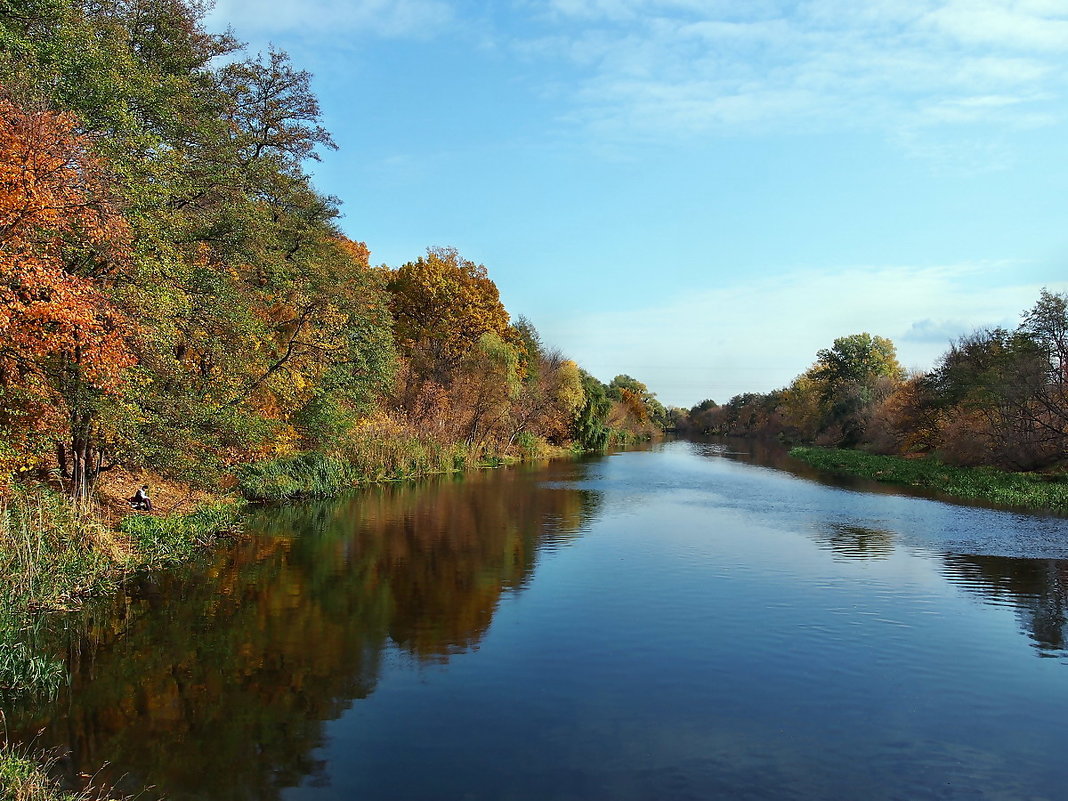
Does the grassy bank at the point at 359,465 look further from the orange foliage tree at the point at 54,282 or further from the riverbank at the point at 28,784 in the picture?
the riverbank at the point at 28,784

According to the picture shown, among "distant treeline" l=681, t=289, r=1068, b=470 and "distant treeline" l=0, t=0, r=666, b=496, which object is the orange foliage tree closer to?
"distant treeline" l=0, t=0, r=666, b=496

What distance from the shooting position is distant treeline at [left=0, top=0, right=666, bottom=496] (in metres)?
12.0

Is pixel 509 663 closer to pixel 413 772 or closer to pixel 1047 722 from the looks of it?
pixel 413 772

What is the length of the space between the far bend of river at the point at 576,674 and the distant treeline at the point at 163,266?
367 cm

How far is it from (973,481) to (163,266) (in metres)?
37.7

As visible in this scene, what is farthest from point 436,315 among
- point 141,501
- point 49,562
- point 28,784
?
point 28,784

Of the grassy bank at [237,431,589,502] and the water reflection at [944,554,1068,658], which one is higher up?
the grassy bank at [237,431,589,502]

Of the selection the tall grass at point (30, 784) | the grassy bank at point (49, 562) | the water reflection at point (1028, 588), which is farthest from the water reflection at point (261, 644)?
the water reflection at point (1028, 588)

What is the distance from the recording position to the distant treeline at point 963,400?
3669 cm

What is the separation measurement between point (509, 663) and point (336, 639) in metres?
3.15

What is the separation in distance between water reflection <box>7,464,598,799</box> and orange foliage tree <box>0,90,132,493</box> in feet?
12.8

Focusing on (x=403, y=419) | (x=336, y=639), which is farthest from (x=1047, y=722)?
(x=403, y=419)

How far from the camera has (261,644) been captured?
1158 centimetres

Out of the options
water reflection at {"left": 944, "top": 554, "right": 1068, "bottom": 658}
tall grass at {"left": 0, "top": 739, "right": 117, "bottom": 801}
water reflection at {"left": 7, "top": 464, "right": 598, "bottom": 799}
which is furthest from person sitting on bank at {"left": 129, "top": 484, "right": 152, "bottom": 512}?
water reflection at {"left": 944, "top": 554, "right": 1068, "bottom": 658}
